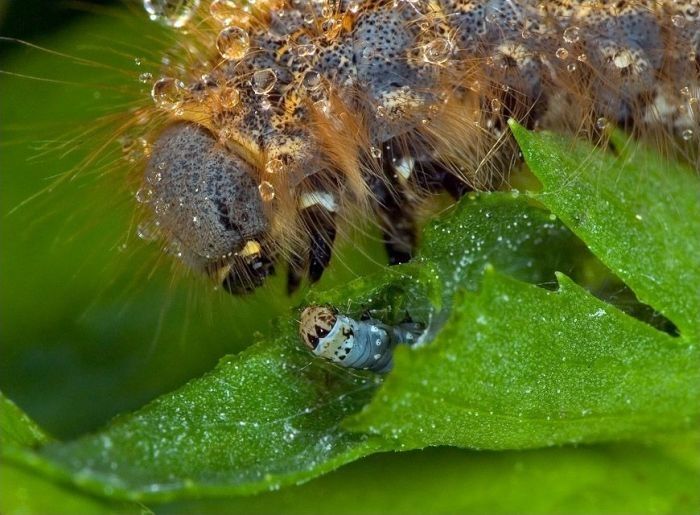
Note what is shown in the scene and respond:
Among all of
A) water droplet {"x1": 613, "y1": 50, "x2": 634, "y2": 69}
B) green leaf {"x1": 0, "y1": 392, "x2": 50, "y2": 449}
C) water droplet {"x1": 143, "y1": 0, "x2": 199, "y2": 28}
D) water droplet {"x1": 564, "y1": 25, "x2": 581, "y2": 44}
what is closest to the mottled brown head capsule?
water droplet {"x1": 143, "y1": 0, "x2": 199, "y2": 28}

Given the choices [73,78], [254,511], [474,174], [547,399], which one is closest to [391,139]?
[474,174]

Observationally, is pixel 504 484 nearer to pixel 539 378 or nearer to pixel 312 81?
pixel 539 378

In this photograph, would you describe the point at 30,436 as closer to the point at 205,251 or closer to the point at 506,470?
the point at 205,251

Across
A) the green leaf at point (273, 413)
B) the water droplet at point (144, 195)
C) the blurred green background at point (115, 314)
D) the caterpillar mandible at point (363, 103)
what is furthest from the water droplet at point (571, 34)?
the water droplet at point (144, 195)

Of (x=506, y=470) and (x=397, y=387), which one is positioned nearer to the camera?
(x=397, y=387)

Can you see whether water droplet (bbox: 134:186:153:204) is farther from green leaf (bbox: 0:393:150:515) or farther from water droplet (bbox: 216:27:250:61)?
green leaf (bbox: 0:393:150:515)

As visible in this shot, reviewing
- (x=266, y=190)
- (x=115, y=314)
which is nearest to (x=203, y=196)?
(x=266, y=190)
